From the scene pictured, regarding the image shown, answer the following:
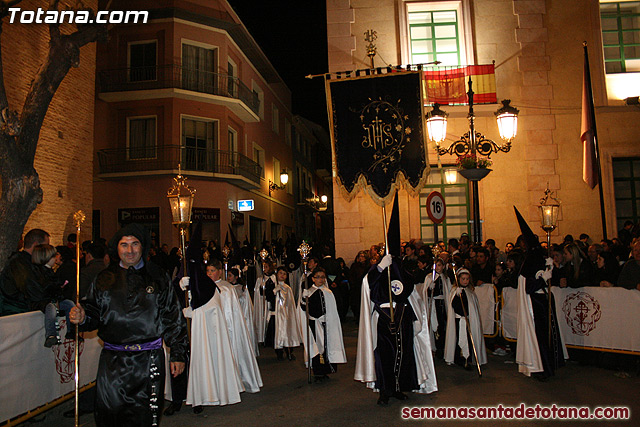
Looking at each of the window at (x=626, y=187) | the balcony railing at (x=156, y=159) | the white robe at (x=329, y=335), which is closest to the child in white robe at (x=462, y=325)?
the white robe at (x=329, y=335)

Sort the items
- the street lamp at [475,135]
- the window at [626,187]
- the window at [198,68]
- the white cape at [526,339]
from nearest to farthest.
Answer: the white cape at [526,339] → the street lamp at [475,135] → the window at [626,187] → the window at [198,68]

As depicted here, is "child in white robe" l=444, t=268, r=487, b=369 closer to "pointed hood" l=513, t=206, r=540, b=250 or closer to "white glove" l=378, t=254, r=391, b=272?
"pointed hood" l=513, t=206, r=540, b=250

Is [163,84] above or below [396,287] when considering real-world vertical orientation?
above

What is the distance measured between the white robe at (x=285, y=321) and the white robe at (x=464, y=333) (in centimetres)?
292

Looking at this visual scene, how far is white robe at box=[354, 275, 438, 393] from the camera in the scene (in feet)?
23.6

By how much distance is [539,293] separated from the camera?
842cm

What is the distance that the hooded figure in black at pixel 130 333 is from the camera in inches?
166

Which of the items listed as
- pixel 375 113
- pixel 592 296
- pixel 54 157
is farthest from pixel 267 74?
pixel 592 296

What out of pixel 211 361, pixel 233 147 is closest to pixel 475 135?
pixel 211 361

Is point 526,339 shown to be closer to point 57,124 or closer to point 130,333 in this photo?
point 130,333

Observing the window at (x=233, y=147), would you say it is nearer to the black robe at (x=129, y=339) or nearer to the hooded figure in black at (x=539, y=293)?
the hooded figure in black at (x=539, y=293)

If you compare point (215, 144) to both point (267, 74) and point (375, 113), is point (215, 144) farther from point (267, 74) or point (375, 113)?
point (375, 113)

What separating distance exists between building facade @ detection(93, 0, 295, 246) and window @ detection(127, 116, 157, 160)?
0.05m

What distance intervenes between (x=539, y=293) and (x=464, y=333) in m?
1.45
